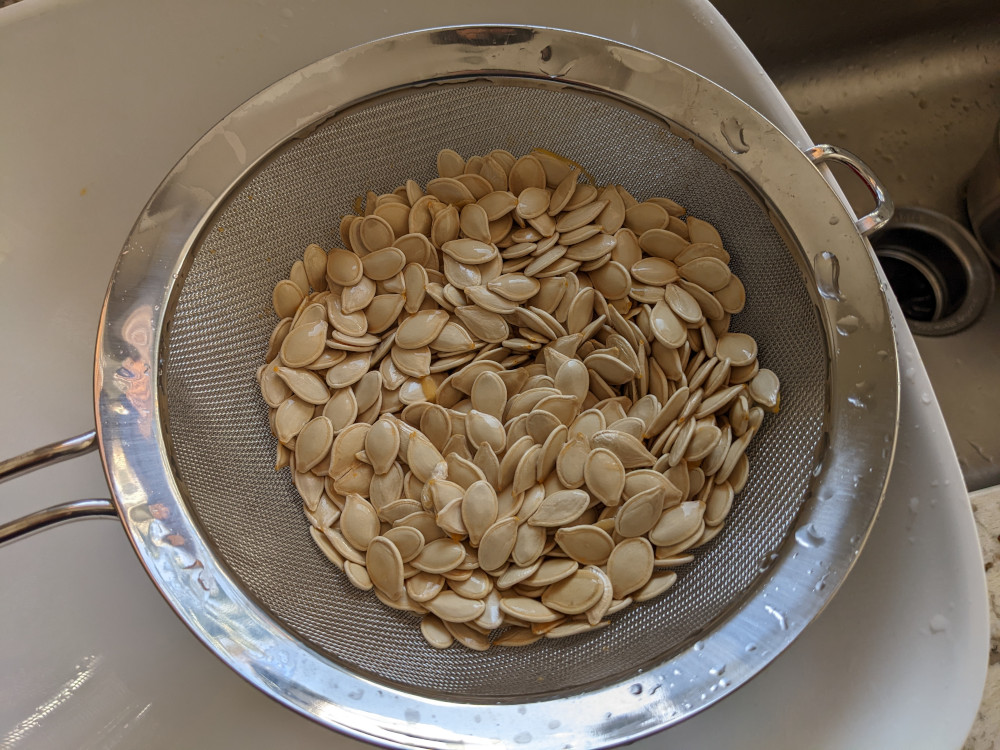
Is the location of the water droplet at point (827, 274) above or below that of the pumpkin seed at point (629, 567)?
above

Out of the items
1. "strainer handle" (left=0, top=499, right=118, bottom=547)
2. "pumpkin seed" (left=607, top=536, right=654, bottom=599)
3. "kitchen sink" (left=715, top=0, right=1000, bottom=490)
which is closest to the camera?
"strainer handle" (left=0, top=499, right=118, bottom=547)

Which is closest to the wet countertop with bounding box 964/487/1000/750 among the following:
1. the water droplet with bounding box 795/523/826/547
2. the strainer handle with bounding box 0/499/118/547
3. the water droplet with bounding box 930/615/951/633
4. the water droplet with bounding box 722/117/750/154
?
the water droplet with bounding box 930/615/951/633

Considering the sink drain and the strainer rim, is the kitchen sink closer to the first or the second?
the sink drain

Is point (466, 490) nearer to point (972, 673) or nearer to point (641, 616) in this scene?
point (641, 616)

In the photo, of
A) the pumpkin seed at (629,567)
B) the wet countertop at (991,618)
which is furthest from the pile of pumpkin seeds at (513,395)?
the wet countertop at (991,618)

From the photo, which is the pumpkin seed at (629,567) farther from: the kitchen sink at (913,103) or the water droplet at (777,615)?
the kitchen sink at (913,103)

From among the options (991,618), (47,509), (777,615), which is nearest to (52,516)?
(47,509)

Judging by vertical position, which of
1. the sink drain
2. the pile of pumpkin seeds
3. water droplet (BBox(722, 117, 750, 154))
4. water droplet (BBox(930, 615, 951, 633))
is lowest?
the sink drain
